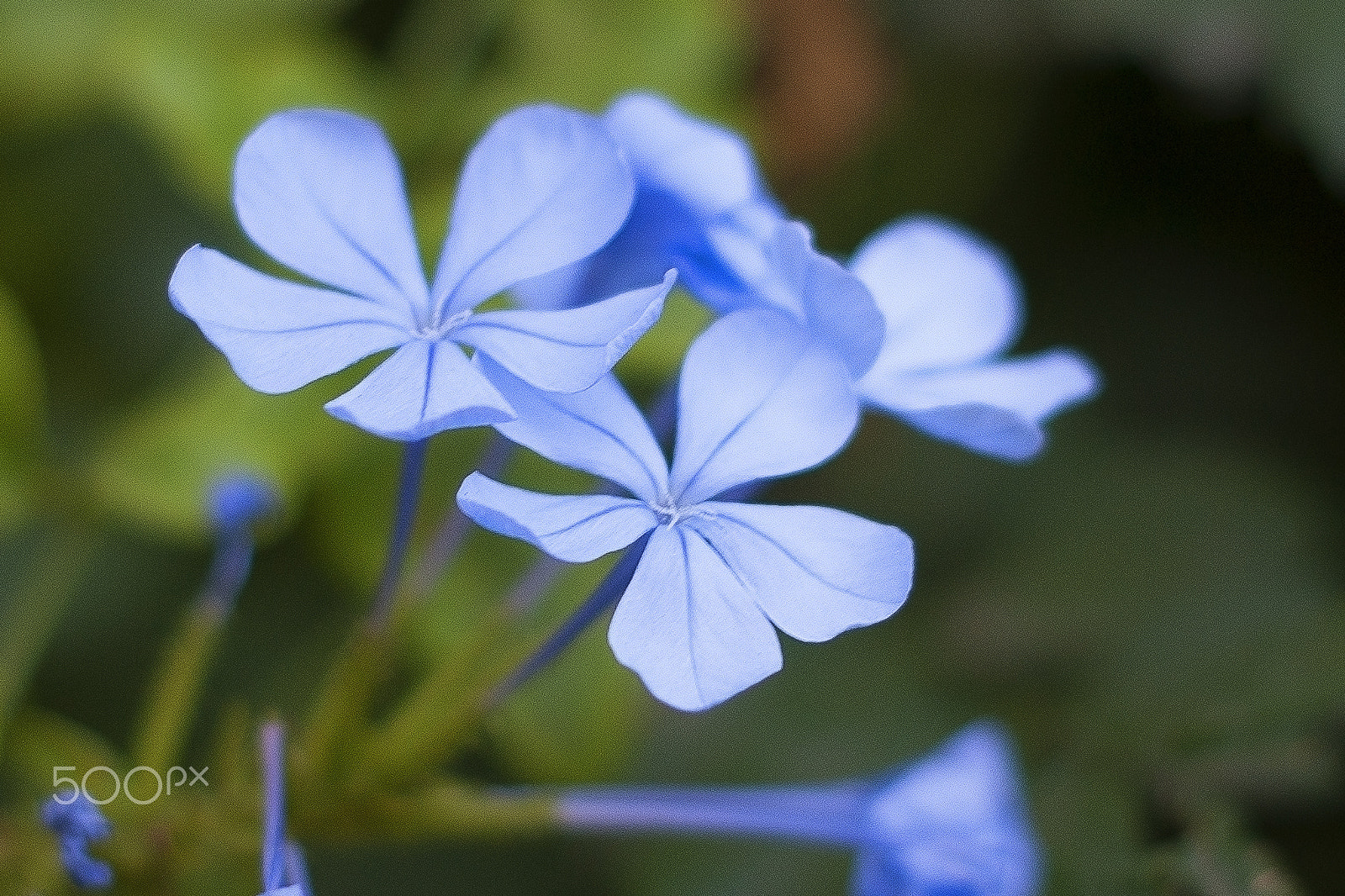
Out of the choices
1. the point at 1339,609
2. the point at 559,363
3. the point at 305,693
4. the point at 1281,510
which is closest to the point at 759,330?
the point at 559,363

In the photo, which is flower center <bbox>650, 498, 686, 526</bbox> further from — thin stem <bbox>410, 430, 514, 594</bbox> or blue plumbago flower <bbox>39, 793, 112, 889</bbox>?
blue plumbago flower <bbox>39, 793, 112, 889</bbox>

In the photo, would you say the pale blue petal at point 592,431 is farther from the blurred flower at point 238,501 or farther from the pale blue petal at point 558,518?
the blurred flower at point 238,501

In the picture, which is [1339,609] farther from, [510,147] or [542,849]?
[510,147]

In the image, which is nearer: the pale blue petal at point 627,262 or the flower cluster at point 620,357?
the flower cluster at point 620,357

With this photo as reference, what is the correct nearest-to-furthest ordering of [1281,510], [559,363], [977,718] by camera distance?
[559,363] → [977,718] → [1281,510]

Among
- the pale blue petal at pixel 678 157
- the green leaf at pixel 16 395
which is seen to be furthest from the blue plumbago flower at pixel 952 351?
the green leaf at pixel 16 395

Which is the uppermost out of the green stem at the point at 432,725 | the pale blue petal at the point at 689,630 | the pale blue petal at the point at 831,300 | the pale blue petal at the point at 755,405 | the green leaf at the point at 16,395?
the green leaf at the point at 16,395

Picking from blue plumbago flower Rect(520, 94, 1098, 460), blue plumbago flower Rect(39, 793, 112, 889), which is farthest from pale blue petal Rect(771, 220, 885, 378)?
blue plumbago flower Rect(39, 793, 112, 889)
